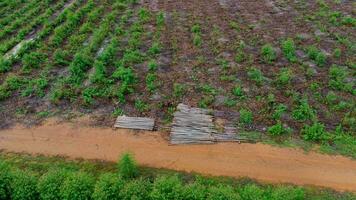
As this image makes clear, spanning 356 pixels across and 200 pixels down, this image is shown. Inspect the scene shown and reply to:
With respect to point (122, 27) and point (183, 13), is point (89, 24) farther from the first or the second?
point (183, 13)

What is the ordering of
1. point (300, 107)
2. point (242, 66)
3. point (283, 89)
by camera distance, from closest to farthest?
point (300, 107) → point (283, 89) → point (242, 66)

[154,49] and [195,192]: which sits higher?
[154,49]

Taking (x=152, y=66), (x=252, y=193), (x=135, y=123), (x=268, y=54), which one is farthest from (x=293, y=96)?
(x=135, y=123)

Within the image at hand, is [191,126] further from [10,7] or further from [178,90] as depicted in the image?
[10,7]

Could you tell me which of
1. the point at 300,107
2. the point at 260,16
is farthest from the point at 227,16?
the point at 300,107

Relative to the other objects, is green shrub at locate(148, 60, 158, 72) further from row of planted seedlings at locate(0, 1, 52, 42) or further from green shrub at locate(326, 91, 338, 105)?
row of planted seedlings at locate(0, 1, 52, 42)

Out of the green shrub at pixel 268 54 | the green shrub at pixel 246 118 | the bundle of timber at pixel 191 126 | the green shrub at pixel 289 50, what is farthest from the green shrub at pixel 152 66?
the green shrub at pixel 289 50
